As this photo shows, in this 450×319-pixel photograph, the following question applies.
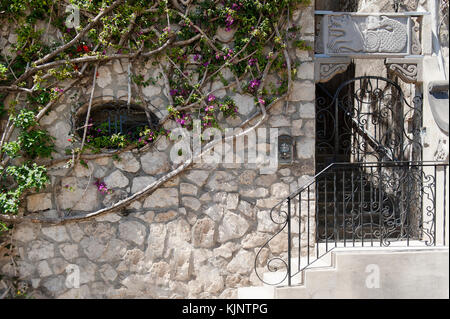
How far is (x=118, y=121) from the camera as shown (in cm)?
447

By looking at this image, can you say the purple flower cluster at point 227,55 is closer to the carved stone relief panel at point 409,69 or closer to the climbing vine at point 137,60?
the climbing vine at point 137,60

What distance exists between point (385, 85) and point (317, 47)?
1.91 m

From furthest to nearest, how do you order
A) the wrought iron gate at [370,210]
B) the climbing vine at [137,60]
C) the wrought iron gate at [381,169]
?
the wrought iron gate at [381,169] → the climbing vine at [137,60] → the wrought iron gate at [370,210]

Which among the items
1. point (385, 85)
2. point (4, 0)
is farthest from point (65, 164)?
point (385, 85)

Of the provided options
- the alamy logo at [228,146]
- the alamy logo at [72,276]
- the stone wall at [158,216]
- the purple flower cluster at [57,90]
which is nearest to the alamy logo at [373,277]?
the stone wall at [158,216]

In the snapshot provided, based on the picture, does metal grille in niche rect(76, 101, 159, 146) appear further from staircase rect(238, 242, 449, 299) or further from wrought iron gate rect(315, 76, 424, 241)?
staircase rect(238, 242, 449, 299)

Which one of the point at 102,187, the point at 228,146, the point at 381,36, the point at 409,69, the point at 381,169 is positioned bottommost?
the point at 102,187

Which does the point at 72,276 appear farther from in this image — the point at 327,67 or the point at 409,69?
the point at 409,69

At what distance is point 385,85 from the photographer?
5863mm

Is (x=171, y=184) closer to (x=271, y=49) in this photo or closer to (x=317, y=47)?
(x=271, y=49)

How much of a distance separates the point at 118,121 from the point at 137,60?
0.72 meters

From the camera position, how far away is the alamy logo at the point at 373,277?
11.9ft

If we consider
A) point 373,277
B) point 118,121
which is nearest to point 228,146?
point 118,121

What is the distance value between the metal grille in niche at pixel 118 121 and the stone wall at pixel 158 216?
13cm
